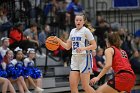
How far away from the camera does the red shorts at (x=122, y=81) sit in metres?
9.41

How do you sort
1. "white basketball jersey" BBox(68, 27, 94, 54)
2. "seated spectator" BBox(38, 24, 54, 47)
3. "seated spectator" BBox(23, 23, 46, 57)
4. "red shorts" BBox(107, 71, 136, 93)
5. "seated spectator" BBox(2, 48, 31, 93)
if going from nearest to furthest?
"red shorts" BBox(107, 71, 136, 93)
"white basketball jersey" BBox(68, 27, 94, 54)
"seated spectator" BBox(2, 48, 31, 93)
"seated spectator" BBox(23, 23, 46, 57)
"seated spectator" BBox(38, 24, 54, 47)

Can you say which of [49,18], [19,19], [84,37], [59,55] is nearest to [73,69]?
[84,37]

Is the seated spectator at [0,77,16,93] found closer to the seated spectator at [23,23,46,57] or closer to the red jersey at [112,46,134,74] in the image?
the seated spectator at [23,23,46,57]

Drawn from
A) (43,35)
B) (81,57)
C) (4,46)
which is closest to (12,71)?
(4,46)

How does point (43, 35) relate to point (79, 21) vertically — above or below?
below

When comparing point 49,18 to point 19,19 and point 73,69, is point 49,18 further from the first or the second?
point 73,69

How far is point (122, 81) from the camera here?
941 centimetres

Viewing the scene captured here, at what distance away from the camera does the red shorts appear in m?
9.41

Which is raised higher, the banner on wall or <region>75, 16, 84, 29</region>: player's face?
<region>75, 16, 84, 29</region>: player's face

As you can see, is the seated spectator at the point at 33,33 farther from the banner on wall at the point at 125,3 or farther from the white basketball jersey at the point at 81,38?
the banner on wall at the point at 125,3

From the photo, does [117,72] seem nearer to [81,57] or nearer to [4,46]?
[81,57]

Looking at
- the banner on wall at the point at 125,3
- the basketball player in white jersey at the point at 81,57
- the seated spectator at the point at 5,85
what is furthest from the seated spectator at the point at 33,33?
the banner on wall at the point at 125,3

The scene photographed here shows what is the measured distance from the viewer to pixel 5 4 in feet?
62.1

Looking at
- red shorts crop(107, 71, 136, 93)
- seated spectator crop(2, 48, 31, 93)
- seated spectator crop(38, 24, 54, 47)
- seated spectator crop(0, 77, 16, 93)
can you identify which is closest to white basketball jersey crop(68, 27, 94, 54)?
red shorts crop(107, 71, 136, 93)
